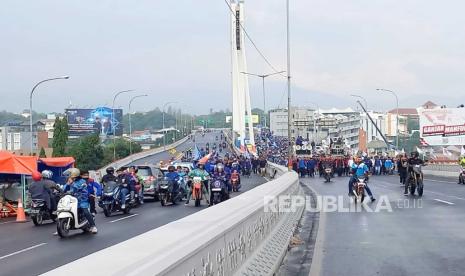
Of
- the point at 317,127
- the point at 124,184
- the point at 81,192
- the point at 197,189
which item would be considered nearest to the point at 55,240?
the point at 81,192

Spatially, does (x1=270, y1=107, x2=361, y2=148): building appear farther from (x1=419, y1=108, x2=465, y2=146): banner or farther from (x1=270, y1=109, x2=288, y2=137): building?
(x1=419, y1=108, x2=465, y2=146): banner

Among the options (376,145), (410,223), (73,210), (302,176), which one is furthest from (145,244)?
(376,145)

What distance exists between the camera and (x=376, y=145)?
357ft

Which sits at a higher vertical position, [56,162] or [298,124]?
[298,124]

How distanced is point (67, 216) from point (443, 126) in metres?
55.6

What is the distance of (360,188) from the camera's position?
22.0 m

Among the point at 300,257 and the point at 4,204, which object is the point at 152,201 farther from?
the point at 300,257

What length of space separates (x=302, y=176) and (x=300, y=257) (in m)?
40.1

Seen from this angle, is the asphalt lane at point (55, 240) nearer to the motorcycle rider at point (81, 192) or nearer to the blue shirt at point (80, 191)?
the motorcycle rider at point (81, 192)

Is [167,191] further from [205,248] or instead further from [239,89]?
[239,89]

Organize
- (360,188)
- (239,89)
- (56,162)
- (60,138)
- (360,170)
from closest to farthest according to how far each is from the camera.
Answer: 1. (360,188)
2. (360,170)
3. (56,162)
4. (60,138)
5. (239,89)

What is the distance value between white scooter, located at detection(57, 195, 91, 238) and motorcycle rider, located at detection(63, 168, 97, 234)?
0.20 meters

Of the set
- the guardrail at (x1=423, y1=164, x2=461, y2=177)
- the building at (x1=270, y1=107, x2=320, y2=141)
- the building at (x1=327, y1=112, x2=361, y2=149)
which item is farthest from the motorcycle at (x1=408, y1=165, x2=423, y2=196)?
the building at (x1=327, y1=112, x2=361, y2=149)

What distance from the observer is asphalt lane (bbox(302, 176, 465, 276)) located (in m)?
9.90
